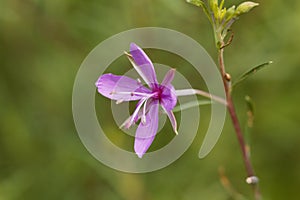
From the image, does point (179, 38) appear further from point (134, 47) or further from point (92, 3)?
point (134, 47)

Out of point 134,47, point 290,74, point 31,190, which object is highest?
point 134,47

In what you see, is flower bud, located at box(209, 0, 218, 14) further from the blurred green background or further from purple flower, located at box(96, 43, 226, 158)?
the blurred green background

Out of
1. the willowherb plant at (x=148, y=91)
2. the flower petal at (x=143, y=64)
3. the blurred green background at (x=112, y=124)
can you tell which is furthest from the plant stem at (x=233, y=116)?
the blurred green background at (x=112, y=124)

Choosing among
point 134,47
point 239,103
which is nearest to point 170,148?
point 239,103

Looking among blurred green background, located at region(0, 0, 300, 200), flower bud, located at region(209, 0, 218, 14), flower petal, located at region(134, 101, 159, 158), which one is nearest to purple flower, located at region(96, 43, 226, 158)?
flower petal, located at region(134, 101, 159, 158)

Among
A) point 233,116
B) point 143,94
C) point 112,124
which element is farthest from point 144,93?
point 112,124

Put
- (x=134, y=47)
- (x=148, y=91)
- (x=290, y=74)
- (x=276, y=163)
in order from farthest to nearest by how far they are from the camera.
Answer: (x=276, y=163), (x=290, y=74), (x=148, y=91), (x=134, y=47)
